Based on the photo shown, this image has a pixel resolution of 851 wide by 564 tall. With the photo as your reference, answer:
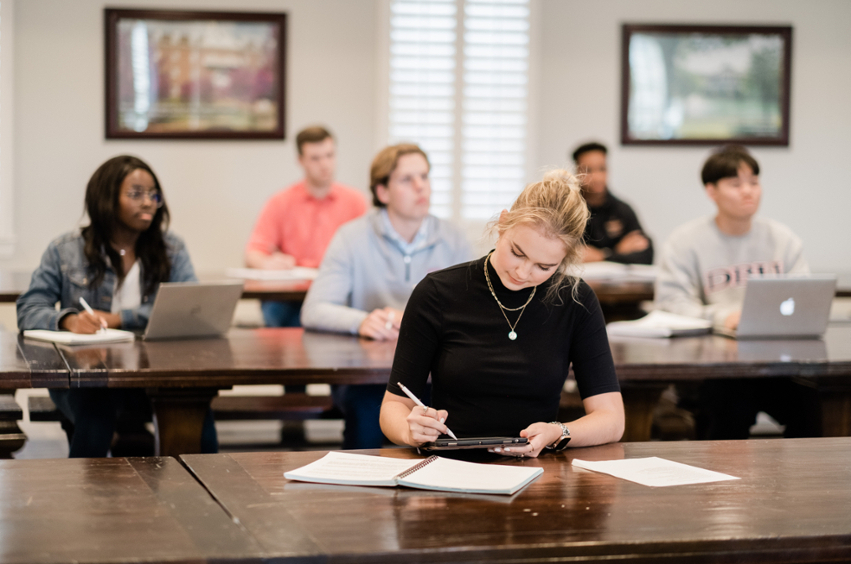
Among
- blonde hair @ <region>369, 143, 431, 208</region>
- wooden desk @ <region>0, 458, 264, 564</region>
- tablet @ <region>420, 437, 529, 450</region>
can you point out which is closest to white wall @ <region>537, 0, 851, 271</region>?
blonde hair @ <region>369, 143, 431, 208</region>

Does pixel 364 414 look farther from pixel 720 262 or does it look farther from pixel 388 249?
pixel 720 262

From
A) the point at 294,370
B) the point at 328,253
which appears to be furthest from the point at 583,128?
the point at 294,370

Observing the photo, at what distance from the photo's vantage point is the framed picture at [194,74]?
16.6ft

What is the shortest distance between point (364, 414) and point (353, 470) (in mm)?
1088

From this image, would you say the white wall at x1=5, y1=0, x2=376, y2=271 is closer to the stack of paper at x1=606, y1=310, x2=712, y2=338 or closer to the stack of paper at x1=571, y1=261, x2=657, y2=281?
the stack of paper at x1=571, y1=261, x2=657, y2=281

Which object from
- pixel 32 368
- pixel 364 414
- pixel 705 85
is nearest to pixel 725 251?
pixel 364 414

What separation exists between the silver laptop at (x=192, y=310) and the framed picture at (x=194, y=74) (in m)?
2.71

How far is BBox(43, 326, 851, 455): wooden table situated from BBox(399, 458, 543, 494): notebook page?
717 mm

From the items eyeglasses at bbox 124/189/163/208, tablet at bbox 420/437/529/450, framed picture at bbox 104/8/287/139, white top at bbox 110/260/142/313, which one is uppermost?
framed picture at bbox 104/8/287/139

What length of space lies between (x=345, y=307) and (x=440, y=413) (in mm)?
1240

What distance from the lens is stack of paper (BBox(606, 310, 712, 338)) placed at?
9.24 feet

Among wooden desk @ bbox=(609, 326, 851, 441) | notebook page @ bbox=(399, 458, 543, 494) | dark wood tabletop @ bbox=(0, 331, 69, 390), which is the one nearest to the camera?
notebook page @ bbox=(399, 458, 543, 494)

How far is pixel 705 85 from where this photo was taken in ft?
18.3

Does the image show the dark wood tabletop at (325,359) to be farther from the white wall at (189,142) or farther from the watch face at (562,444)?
the white wall at (189,142)
